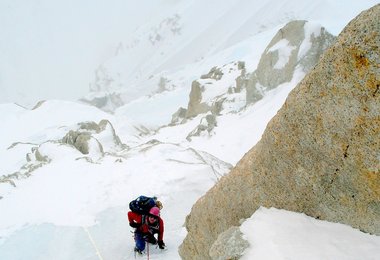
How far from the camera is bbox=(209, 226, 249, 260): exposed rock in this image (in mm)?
5242

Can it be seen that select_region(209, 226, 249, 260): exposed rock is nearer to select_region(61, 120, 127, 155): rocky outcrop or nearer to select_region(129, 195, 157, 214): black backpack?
select_region(129, 195, 157, 214): black backpack

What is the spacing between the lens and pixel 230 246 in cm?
540

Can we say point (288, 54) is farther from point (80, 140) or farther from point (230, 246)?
point (230, 246)

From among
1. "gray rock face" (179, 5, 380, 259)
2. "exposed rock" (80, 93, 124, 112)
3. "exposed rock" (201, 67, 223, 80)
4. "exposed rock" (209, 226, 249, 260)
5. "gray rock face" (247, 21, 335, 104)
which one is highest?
"gray rock face" (179, 5, 380, 259)

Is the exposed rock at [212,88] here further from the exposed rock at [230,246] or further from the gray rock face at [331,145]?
the exposed rock at [230,246]

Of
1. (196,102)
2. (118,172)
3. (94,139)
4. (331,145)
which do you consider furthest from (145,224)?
(196,102)

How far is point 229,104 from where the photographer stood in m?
38.0

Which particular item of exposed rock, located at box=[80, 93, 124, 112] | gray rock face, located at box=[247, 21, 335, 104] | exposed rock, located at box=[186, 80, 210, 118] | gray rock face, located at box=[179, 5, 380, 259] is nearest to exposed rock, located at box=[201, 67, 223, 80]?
exposed rock, located at box=[186, 80, 210, 118]

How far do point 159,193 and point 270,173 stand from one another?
9.22 metres

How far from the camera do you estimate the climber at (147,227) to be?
10430 millimetres

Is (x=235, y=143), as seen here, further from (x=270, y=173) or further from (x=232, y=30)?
(x=232, y=30)

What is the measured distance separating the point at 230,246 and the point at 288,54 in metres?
27.2

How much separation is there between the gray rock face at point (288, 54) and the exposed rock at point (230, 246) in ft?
79.3

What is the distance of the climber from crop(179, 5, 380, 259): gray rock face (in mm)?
4203
